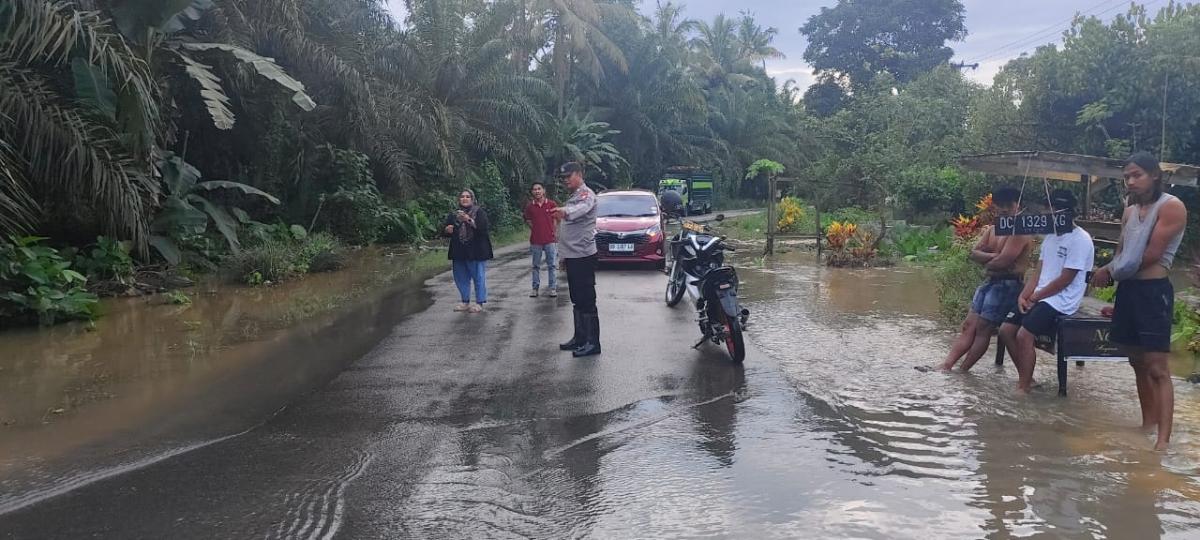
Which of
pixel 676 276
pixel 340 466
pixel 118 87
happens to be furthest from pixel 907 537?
pixel 118 87

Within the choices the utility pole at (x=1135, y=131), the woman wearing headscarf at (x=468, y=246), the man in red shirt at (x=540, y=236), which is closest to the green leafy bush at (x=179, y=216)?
the woman wearing headscarf at (x=468, y=246)

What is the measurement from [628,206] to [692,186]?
24229 mm

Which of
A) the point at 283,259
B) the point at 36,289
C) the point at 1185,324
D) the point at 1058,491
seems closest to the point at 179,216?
the point at 283,259

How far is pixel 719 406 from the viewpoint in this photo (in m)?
6.37

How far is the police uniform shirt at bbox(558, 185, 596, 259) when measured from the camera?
26.9 feet

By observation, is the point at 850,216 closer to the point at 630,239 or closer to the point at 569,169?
the point at 630,239

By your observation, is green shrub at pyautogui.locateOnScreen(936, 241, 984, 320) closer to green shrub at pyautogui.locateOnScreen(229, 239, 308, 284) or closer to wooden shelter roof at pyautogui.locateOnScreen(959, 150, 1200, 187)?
wooden shelter roof at pyautogui.locateOnScreen(959, 150, 1200, 187)

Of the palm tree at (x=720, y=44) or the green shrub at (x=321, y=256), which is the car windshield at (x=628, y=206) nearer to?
the green shrub at (x=321, y=256)

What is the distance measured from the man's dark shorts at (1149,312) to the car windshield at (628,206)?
11566 mm

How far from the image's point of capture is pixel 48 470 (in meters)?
4.85

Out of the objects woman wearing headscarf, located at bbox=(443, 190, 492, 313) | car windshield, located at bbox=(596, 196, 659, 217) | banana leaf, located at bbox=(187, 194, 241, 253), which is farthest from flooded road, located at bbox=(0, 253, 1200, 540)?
car windshield, located at bbox=(596, 196, 659, 217)

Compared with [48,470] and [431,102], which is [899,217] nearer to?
[431,102]

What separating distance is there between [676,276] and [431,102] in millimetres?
13896

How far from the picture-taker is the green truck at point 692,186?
3962cm
